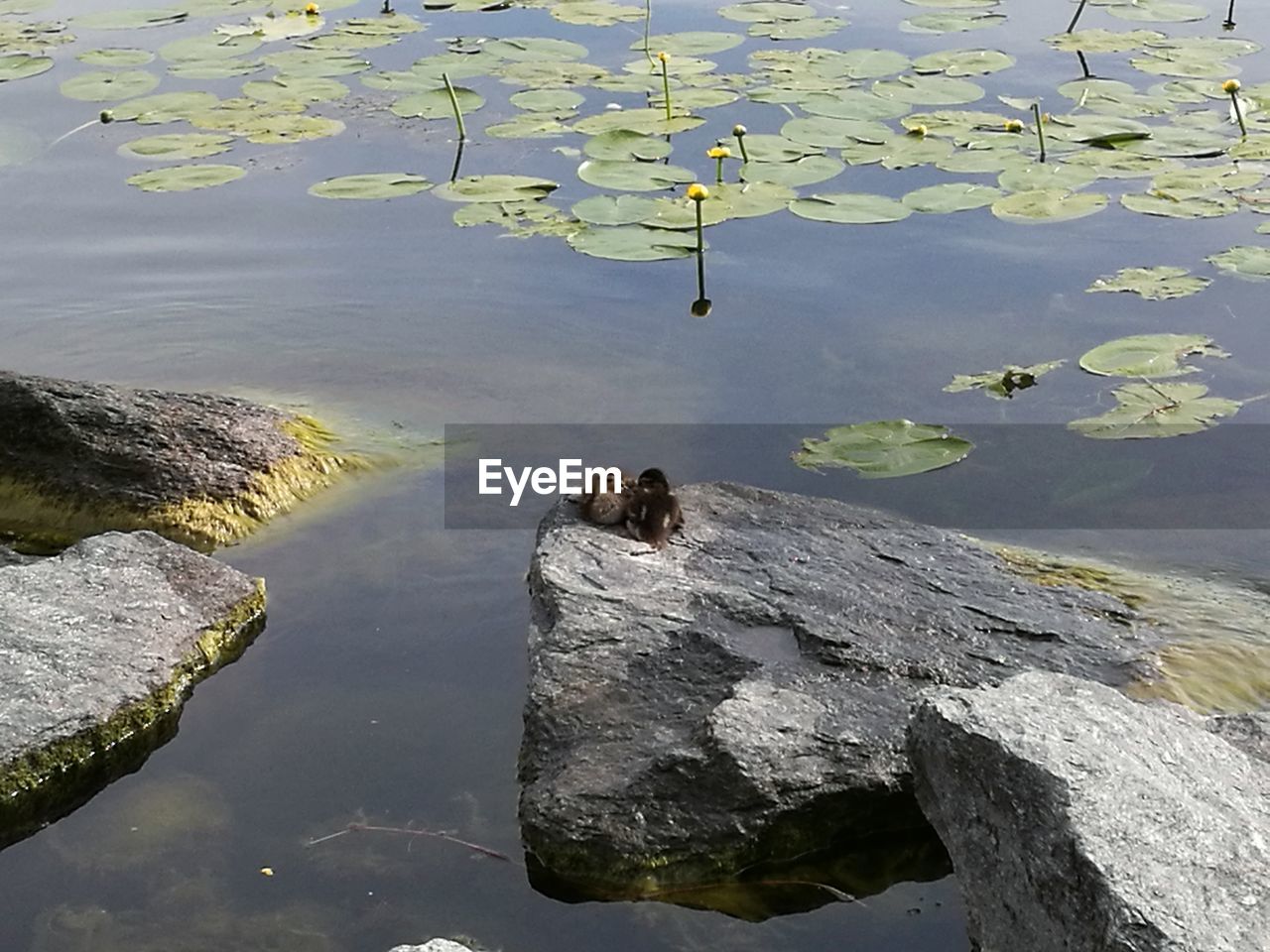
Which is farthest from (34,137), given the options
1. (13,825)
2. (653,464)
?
(13,825)

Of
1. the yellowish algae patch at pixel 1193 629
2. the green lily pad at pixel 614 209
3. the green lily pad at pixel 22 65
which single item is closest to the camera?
the yellowish algae patch at pixel 1193 629

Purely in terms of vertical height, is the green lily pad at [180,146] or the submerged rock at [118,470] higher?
the green lily pad at [180,146]

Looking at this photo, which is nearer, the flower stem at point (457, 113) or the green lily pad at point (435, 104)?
the flower stem at point (457, 113)

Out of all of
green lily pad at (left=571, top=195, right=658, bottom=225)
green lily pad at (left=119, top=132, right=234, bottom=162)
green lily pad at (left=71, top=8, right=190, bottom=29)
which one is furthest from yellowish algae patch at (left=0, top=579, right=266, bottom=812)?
green lily pad at (left=71, top=8, right=190, bottom=29)

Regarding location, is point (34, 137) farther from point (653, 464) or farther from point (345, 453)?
point (653, 464)

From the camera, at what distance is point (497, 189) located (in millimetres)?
5871

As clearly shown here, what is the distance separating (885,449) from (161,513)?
1.96 metres

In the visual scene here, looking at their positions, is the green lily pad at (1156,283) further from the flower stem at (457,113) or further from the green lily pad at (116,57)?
the green lily pad at (116,57)

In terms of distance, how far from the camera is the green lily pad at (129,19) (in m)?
8.01

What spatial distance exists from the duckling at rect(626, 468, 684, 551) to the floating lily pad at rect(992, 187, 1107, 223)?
2.58 metres

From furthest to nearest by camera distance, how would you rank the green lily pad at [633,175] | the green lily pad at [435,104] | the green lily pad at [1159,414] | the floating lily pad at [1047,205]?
the green lily pad at [435,104] → the green lily pad at [633,175] → the floating lily pad at [1047,205] → the green lily pad at [1159,414]

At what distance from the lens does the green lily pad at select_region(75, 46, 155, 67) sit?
741cm

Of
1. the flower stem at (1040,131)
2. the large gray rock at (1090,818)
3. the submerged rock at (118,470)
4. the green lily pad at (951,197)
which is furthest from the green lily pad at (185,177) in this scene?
the large gray rock at (1090,818)

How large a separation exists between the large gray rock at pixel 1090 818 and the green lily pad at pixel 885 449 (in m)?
1.59
